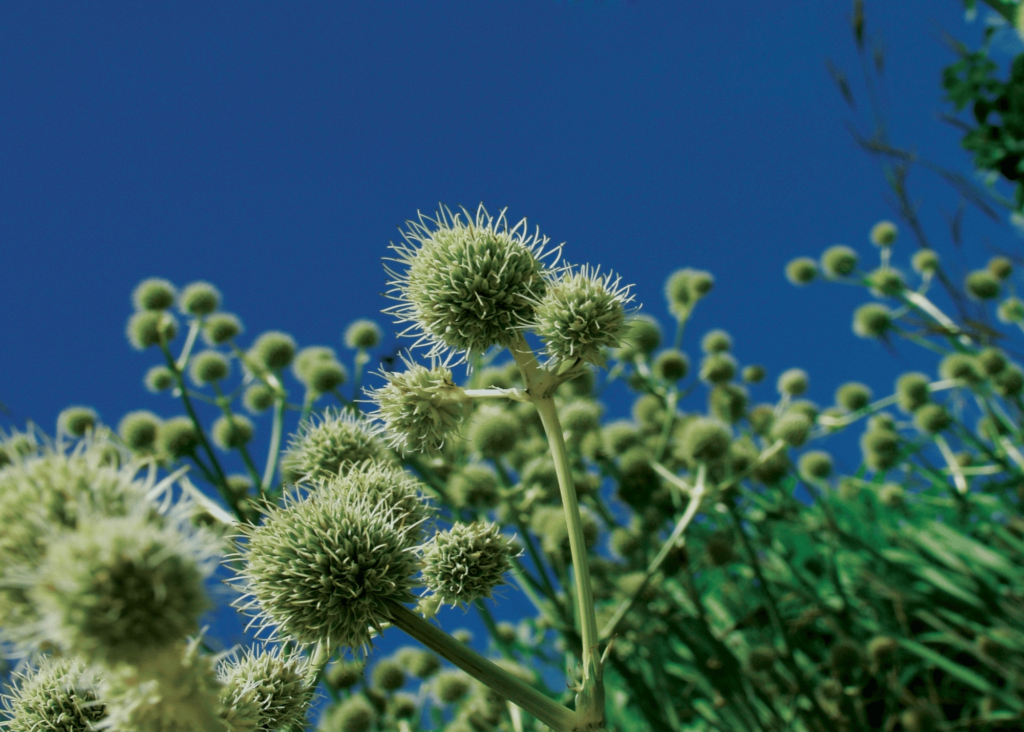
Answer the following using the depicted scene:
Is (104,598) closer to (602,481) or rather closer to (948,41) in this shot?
(602,481)

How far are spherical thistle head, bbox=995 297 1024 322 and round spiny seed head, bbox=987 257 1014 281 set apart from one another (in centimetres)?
19

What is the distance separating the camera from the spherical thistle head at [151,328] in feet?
11.5

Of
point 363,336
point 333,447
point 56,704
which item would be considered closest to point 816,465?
point 363,336

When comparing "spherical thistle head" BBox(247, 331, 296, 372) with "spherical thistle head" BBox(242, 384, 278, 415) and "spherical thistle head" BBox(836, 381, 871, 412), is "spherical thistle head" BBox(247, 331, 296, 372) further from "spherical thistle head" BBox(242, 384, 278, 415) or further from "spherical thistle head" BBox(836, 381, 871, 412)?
"spherical thistle head" BBox(836, 381, 871, 412)

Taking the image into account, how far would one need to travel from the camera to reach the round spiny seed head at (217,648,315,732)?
1183 mm

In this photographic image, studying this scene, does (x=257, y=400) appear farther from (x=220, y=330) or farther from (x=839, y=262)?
(x=839, y=262)

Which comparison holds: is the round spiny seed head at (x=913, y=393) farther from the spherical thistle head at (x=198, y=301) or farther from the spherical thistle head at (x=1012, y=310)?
the spherical thistle head at (x=198, y=301)

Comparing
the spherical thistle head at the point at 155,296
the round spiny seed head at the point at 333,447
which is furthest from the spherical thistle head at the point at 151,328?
the round spiny seed head at the point at 333,447

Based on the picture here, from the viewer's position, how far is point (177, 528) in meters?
0.79

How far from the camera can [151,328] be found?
3570 millimetres

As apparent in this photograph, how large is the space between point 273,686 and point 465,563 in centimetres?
38

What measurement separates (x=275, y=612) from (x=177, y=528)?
0.48 m

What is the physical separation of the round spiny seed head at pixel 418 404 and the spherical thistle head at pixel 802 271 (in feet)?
14.0

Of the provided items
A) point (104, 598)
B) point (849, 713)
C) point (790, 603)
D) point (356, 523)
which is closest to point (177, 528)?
point (104, 598)
